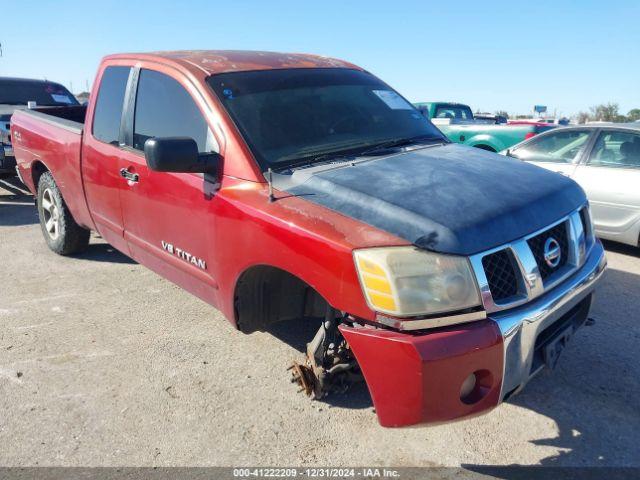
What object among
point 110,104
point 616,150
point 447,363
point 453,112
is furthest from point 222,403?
point 453,112

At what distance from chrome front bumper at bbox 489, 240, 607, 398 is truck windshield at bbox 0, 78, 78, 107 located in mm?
9000

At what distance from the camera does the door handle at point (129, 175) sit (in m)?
3.57

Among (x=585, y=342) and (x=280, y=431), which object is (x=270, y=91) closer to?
(x=280, y=431)

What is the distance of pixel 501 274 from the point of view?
2.30m

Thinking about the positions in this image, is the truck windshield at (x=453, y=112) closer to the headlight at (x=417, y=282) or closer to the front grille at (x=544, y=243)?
the front grille at (x=544, y=243)

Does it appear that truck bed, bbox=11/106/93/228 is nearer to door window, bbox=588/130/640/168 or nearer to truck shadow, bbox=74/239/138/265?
truck shadow, bbox=74/239/138/265

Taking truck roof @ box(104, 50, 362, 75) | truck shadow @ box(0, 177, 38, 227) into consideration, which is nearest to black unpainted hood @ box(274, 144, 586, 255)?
truck roof @ box(104, 50, 362, 75)

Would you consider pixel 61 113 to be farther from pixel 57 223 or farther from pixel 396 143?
pixel 396 143

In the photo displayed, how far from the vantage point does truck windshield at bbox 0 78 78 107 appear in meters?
9.02

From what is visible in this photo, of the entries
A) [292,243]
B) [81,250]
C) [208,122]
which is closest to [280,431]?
[292,243]

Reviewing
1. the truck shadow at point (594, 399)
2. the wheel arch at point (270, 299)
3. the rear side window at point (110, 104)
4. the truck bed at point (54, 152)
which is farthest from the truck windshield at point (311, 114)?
the truck bed at point (54, 152)

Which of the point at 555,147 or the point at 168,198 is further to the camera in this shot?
the point at 555,147

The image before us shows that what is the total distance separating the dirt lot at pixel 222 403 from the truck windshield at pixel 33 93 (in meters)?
5.95

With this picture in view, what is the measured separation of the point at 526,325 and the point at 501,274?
23 centimetres
